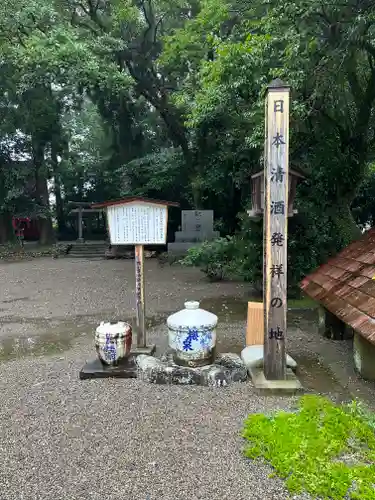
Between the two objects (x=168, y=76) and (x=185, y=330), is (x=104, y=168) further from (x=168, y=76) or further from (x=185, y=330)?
(x=185, y=330)

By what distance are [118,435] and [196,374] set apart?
133 cm

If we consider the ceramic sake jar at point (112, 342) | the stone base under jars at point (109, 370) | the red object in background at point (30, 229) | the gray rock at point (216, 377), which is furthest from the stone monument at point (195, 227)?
the gray rock at point (216, 377)

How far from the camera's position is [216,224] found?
19.4 metres

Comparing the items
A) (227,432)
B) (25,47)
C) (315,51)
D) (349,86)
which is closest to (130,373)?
(227,432)

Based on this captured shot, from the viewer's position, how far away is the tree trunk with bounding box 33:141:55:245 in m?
21.2

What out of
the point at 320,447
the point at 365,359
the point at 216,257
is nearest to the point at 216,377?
the point at 320,447

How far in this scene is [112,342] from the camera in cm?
496

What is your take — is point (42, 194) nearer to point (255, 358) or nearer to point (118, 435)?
point (255, 358)

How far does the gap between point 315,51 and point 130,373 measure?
574 cm

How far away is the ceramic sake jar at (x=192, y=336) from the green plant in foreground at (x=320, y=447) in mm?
1156

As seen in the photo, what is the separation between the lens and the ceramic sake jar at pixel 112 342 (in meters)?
4.97

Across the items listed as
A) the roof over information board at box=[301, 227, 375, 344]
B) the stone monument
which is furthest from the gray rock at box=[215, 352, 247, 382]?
the stone monument

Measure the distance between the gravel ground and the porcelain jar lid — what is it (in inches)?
26.9

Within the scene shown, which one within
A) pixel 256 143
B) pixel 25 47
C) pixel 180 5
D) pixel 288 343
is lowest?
pixel 288 343
